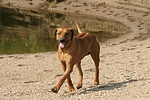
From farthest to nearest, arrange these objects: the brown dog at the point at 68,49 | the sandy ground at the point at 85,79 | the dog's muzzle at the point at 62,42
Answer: the sandy ground at the point at 85,79 < the brown dog at the point at 68,49 < the dog's muzzle at the point at 62,42

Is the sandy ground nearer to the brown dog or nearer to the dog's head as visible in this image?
the brown dog

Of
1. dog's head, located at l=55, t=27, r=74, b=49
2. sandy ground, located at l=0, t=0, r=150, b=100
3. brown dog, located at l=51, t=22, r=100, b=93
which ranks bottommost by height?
sandy ground, located at l=0, t=0, r=150, b=100

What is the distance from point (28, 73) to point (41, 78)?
3.19 ft

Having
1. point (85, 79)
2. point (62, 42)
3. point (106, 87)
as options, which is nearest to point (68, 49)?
point (62, 42)

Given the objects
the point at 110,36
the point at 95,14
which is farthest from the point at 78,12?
the point at 110,36

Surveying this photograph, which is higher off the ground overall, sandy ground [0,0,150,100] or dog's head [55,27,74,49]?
dog's head [55,27,74,49]

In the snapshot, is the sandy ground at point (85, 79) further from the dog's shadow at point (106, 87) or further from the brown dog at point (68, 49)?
the brown dog at point (68, 49)

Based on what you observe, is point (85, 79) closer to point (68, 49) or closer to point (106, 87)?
point (106, 87)

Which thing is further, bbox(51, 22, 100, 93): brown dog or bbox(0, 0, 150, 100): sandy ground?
bbox(0, 0, 150, 100): sandy ground

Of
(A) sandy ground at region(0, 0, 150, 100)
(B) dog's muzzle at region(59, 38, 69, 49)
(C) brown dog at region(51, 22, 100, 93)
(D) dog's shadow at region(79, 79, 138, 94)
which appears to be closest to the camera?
(B) dog's muzzle at region(59, 38, 69, 49)

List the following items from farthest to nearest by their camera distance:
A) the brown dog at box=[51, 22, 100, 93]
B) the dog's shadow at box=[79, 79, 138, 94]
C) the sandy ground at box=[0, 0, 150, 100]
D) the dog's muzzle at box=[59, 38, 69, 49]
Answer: the dog's shadow at box=[79, 79, 138, 94] → the sandy ground at box=[0, 0, 150, 100] → the brown dog at box=[51, 22, 100, 93] → the dog's muzzle at box=[59, 38, 69, 49]

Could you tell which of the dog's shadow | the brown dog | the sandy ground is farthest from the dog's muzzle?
the dog's shadow

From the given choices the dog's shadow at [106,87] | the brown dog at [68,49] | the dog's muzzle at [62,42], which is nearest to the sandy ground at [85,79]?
the dog's shadow at [106,87]

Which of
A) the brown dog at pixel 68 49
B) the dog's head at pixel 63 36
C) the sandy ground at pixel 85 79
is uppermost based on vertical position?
the dog's head at pixel 63 36
